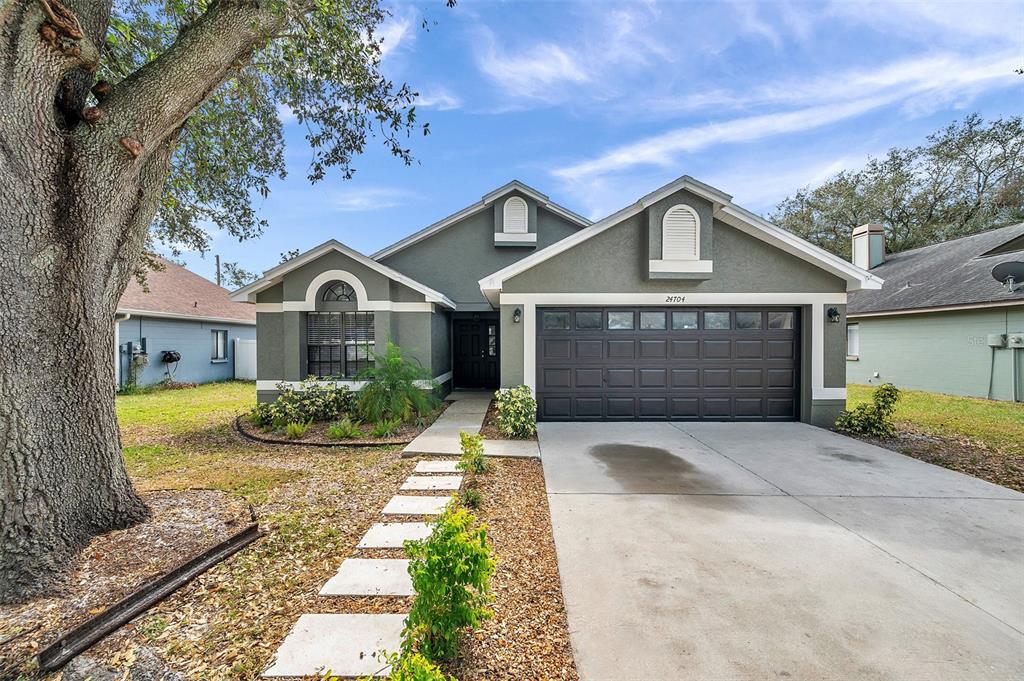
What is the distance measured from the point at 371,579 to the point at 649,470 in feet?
13.0

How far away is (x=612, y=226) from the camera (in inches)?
341

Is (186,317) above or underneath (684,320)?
above

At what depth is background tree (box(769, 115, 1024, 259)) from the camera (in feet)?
73.7

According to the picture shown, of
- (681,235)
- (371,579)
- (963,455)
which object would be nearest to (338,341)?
(371,579)

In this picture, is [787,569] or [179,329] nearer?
[787,569]

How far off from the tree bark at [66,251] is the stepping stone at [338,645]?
2081 mm

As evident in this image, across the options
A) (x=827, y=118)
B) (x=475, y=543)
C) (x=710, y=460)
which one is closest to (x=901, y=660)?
(x=475, y=543)

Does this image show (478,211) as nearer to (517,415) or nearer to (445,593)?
(517,415)

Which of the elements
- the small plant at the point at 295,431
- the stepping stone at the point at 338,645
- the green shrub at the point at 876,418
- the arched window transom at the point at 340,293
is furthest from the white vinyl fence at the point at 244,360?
the green shrub at the point at 876,418

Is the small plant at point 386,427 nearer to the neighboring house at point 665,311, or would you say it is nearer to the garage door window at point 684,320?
the neighboring house at point 665,311

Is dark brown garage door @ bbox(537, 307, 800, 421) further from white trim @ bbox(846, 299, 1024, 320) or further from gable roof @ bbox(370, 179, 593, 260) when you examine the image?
white trim @ bbox(846, 299, 1024, 320)

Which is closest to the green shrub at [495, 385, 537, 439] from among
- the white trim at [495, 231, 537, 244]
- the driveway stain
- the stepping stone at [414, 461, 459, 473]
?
the driveway stain

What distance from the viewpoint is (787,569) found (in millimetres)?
3469

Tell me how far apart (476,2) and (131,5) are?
16.2 ft
